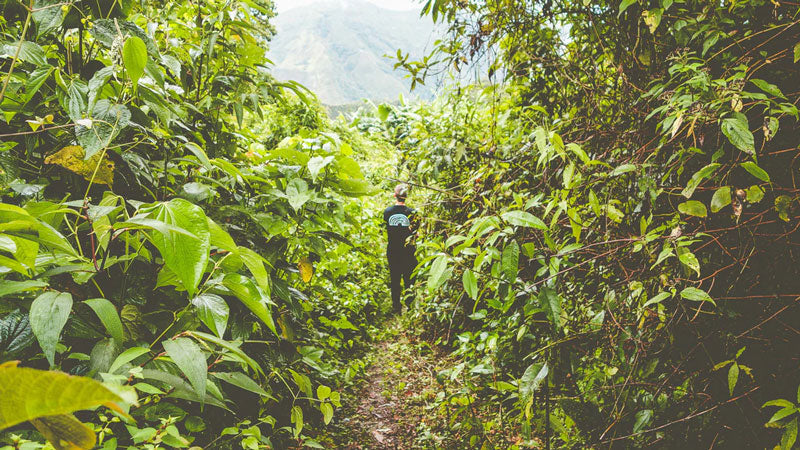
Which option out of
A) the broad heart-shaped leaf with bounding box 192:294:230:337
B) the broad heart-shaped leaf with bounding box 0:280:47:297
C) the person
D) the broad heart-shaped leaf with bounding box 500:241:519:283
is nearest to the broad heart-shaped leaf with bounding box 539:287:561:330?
the broad heart-shaped leaf with bounding box 500:241:519:283

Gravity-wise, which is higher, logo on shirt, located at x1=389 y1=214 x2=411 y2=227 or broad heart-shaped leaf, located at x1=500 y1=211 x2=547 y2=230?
broad heart-shaped leaf, located at x1=500 y1=211 x2=547 y2=230

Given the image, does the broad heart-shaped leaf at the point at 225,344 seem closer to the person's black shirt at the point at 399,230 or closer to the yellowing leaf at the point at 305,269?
the yellowing leaf at the point at 305,269

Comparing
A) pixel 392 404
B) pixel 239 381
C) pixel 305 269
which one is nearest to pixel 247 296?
pixel 239 381

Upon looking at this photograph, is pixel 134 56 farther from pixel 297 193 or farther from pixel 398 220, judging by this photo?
pixel 398 220

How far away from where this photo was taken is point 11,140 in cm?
129

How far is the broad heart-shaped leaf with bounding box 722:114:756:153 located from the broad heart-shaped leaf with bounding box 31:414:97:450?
1643mm

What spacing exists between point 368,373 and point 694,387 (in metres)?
3.06

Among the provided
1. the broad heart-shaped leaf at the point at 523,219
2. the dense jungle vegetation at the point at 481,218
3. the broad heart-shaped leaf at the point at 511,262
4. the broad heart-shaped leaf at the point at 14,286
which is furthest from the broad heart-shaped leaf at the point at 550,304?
the broad heart-shaped leaf at the point at 14,286

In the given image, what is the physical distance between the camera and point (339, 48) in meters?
83.0

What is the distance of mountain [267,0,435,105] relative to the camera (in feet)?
228

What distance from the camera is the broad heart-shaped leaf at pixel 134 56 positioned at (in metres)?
1.05

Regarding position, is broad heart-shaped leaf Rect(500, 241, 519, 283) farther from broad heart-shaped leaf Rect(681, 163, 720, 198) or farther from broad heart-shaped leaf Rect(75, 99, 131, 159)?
broad heart-shaped leaf Rect(75, 99, 131, 159)

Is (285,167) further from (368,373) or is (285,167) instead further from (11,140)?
(368,373)

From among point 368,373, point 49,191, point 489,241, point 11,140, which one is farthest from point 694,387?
point 368,373
